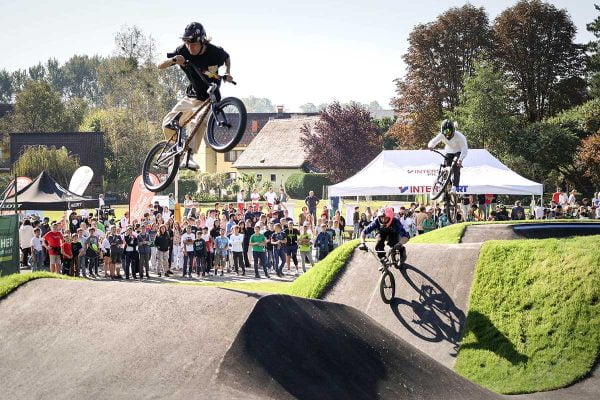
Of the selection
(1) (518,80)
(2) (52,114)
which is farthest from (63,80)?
(1) (518,80)

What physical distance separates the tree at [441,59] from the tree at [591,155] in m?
12.1

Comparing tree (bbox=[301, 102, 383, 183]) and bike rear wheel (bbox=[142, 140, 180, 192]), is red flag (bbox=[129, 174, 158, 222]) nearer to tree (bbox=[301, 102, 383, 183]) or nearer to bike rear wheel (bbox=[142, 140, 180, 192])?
bike rear wheel (bbox=[142, 140, 180, 192])

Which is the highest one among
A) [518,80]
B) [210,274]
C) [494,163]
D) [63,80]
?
[63,80]

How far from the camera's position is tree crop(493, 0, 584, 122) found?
5662 cm

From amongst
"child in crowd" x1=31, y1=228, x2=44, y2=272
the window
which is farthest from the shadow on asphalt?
the window

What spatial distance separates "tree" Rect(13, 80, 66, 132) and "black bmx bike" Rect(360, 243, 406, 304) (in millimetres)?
81372

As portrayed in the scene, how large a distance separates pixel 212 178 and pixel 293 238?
→ 42.8 metres

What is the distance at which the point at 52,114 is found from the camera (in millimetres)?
91562

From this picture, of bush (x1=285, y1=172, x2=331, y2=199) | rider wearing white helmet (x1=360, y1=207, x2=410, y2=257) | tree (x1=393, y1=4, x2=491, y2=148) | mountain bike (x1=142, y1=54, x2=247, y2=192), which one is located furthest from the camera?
bush (x1=285, y1=172, x2=331, y2=199)

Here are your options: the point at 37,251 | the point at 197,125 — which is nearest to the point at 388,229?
the point at 197,125

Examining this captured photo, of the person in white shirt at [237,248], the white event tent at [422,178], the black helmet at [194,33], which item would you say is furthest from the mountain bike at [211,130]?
the white event tent at [422,178]

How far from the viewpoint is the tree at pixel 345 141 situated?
64.3 metres

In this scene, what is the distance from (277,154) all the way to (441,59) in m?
29.2

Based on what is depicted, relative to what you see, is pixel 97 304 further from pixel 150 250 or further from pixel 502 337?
pixel 150 250
